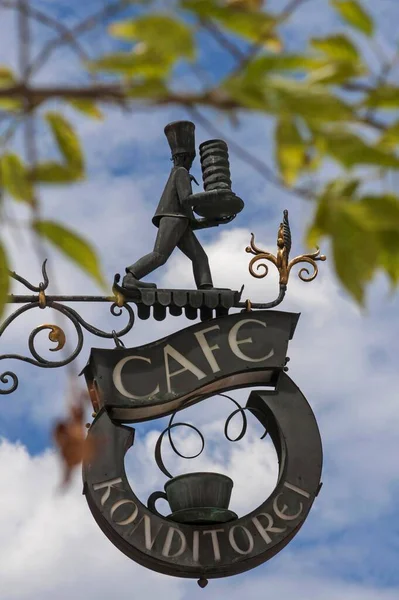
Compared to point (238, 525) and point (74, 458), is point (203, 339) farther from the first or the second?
point (74, 458)

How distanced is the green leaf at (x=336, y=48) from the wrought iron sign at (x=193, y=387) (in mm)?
2936

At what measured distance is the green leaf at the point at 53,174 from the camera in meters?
1.50

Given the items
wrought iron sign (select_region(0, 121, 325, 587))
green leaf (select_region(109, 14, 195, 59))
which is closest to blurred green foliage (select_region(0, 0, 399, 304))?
green leaf (select_region(109, 14, 195, 59))

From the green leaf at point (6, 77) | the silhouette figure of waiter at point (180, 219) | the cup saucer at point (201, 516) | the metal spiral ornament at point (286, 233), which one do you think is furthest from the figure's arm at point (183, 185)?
the green leaf at point (6, 77)

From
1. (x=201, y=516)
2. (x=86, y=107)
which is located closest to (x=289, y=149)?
(x=86, y=107)

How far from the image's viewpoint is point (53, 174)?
4.96 feet

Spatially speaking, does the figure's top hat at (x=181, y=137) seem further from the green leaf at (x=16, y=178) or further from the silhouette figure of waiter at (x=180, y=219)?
the green leaf at (x=16, y=178)

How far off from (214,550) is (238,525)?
153 mm

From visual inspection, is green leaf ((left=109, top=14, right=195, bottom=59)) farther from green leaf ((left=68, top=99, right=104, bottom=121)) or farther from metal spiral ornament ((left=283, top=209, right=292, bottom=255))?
metal spiral ornament ((left=283, top=209, right=292, bottom=255))

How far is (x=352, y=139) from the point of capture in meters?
1.46

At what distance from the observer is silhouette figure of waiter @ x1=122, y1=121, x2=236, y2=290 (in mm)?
4941

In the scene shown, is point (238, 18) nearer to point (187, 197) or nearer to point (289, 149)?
point (289, 149)

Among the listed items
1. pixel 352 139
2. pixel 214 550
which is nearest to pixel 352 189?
pixel 352 139

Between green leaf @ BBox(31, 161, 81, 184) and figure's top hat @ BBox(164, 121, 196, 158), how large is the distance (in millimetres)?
3597
